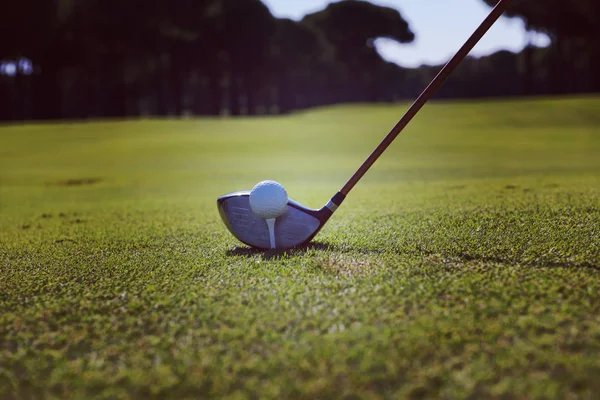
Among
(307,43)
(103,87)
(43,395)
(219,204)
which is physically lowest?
(43,395)

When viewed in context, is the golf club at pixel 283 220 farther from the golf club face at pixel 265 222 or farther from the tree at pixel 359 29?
A: the tree at pixel 359 29

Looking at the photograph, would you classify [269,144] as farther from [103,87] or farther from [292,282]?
[103,87]

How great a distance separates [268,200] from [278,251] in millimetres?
397

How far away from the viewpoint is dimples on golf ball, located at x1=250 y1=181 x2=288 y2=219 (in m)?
3.77

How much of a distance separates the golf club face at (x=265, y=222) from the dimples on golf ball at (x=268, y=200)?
0.42 ft

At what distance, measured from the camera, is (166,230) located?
534cm

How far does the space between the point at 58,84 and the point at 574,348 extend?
5306 centimetres

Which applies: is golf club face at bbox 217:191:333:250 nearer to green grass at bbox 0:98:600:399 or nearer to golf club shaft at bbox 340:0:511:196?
green grass at bbox 0:98:600:399

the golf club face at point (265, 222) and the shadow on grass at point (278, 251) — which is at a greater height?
the golf club face at point (265, 222)

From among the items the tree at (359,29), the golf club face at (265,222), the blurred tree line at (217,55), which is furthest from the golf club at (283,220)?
the tree at (359,29)

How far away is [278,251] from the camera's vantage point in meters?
3.93

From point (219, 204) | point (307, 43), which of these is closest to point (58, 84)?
point (307, 43)

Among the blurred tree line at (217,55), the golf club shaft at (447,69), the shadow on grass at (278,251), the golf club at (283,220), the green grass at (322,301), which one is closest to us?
the green grass at (322,301)

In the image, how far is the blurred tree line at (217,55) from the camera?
42.3 meters
